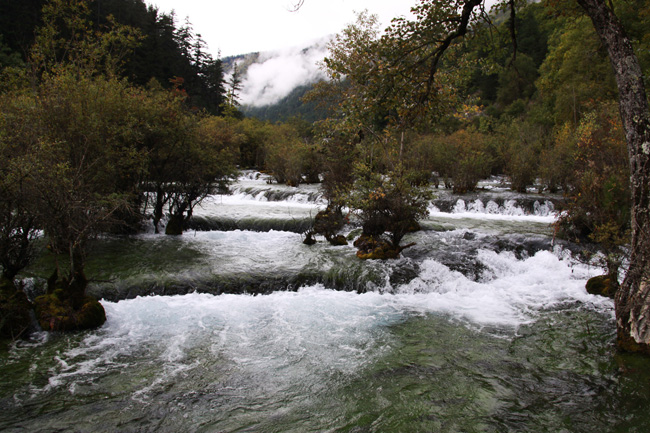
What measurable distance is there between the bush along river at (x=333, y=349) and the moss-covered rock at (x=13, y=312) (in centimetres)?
55

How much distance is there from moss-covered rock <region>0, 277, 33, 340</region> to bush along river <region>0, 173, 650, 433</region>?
Answer: 1.81 feet

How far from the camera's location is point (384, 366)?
6.30 m

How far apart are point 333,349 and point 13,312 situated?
20.8 feet

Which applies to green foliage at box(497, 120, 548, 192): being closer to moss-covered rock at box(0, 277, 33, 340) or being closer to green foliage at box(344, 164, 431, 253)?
green foliage at box(344, 164, 431, 253)

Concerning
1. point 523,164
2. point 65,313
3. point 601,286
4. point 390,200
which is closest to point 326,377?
point 65,313

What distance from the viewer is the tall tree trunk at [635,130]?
208 inches

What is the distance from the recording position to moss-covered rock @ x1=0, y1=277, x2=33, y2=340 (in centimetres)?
691

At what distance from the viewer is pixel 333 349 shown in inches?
277

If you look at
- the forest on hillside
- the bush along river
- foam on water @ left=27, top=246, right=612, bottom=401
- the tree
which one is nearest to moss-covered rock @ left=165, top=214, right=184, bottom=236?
the forest on hillside

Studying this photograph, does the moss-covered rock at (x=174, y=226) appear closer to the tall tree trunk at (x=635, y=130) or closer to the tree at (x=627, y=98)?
the tree at (x=627, y=98)

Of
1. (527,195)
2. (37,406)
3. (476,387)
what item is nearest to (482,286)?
(476,387)

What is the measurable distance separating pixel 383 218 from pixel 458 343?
6175 millimetres

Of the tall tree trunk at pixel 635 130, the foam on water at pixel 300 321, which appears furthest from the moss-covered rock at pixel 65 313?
the tall tree trunk at pixel 635 130

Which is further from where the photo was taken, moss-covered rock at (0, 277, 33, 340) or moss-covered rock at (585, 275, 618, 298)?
moss-covered rock at (585, 275, 618, 298)
